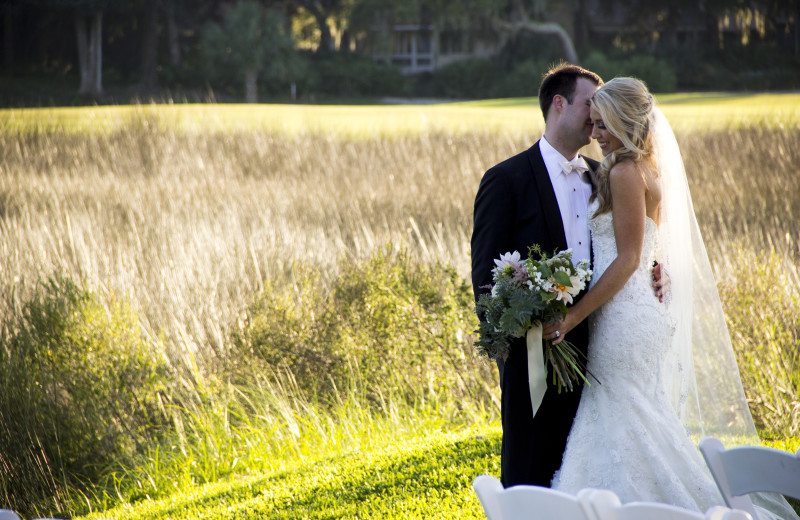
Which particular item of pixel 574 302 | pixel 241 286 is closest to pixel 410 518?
pixel 574 302

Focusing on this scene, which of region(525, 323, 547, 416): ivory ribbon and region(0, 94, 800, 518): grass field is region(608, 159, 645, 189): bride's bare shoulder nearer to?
region(525, 323, 547, 416): ivory ribbon

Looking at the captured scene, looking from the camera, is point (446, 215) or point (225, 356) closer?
point (225, 356)

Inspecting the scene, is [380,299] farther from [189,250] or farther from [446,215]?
[446,215]

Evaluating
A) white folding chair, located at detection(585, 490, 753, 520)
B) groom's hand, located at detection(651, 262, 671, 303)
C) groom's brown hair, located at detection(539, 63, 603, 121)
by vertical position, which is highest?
groom's brown hair, located at detection(539, 63, 603, 121)

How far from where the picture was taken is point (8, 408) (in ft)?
17.1

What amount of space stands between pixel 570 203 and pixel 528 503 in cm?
170

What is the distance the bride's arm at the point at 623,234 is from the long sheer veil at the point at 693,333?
220mm

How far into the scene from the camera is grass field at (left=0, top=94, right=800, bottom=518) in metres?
4.29

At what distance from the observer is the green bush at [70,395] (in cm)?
507

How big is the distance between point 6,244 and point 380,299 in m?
4.27

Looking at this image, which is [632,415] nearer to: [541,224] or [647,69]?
[541,224]

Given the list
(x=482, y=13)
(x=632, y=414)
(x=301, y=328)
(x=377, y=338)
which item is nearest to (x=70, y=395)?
(x=301, y=328)

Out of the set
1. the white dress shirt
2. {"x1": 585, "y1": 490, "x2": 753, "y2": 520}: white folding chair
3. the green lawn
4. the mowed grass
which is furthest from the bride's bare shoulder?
the mowed grass

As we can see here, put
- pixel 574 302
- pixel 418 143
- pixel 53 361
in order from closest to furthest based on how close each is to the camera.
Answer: pixel 574 302 < pixel 53 361 < pixel 418 143
